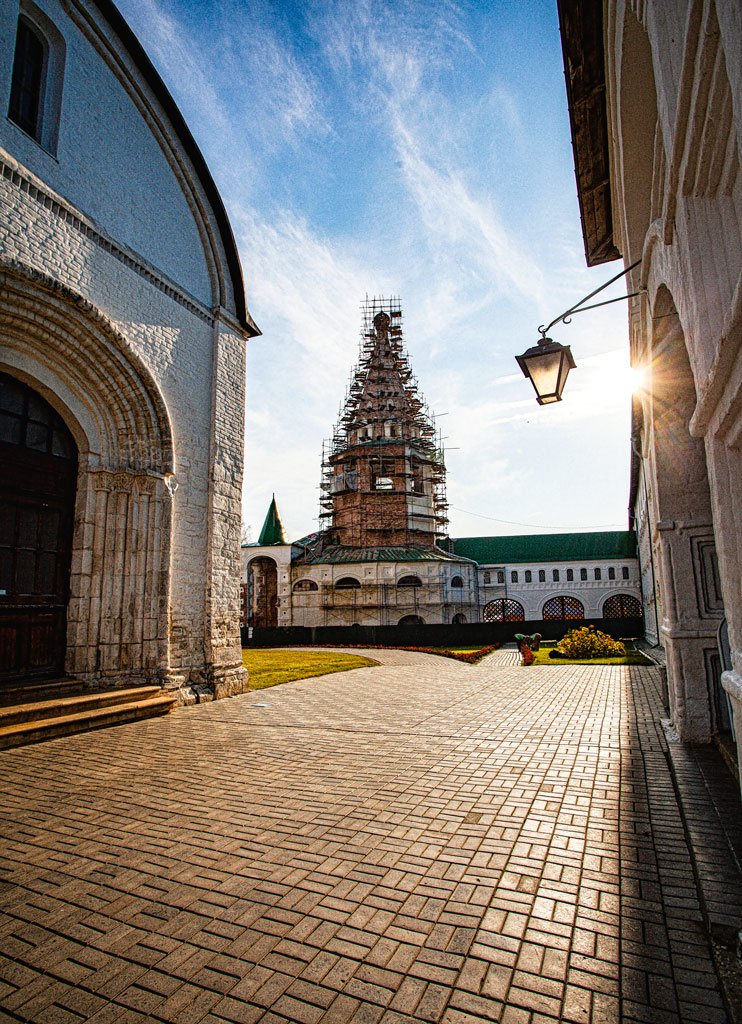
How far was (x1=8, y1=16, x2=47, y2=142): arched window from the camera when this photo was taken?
858 cm

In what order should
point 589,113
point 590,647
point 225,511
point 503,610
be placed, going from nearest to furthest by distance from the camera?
1. point 589,113
2. point 225,511
3. point 590,647
4. point 503,610

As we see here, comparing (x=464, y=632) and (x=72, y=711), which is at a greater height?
(x=72, y=711)

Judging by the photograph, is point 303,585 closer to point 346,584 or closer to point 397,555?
point 346,584

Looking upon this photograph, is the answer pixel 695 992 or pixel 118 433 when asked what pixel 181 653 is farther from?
pixel 695 992

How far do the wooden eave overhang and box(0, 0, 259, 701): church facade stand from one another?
7.27 metres

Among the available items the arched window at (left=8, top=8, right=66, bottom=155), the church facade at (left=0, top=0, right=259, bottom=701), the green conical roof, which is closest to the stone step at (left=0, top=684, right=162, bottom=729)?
the church facade at (left=0, top=0, right=259, bottom=701)

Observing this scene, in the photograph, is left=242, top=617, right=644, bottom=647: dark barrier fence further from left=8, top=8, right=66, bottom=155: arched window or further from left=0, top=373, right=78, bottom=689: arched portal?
left=8, top=8, right=66, bottom=155: arched window

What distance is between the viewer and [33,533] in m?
8.52

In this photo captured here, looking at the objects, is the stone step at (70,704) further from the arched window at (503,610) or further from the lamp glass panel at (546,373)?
the arched window at (503,610)

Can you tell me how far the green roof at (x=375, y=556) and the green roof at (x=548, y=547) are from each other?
717cm

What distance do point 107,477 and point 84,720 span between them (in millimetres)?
3932

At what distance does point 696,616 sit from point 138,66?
13.2 metres

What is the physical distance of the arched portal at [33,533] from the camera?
26.6 feet

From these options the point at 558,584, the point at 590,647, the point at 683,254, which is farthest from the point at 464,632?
the point at 683,254
